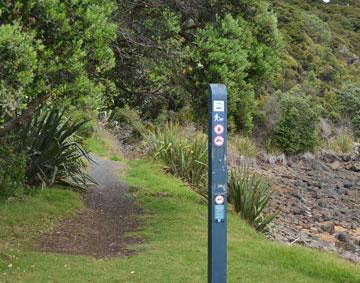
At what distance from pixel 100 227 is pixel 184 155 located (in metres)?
5.16

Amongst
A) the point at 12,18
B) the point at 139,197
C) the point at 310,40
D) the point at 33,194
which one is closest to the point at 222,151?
the point at 12,18

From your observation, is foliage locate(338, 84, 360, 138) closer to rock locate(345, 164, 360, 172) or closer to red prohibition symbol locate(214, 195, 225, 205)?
rock locate(345, 164, 360, 172)

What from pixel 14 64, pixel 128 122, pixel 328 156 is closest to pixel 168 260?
pixel 14 64

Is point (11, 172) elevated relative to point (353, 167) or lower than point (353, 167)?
elevated

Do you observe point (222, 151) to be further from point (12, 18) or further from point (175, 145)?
point (175, 145)

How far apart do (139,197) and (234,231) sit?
9.77 ft

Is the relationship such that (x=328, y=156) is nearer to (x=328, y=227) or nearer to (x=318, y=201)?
(x=318, y=201)

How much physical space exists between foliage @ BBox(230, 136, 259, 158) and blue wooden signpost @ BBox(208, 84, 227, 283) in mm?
21506

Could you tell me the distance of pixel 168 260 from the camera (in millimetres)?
7676

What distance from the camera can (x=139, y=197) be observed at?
41.3ft

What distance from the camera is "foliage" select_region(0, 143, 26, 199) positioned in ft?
32.7

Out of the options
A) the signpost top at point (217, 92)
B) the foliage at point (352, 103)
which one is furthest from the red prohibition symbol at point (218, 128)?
the foliage at point (352, 103)

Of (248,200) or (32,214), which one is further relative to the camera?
(248,200)

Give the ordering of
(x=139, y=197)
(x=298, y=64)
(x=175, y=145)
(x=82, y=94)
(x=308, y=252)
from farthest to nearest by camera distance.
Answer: (x=298, y=64) < (x=175, y=145) < (x=139, y=197) < (x=308, y=252) < (x=82, y=94)
